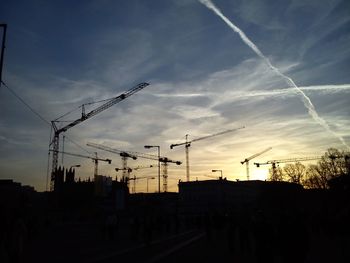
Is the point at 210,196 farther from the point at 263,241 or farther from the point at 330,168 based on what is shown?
the point at 263,241

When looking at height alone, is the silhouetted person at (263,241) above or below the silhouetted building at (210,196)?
below

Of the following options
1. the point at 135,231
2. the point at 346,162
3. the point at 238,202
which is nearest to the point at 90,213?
the point at 238,202

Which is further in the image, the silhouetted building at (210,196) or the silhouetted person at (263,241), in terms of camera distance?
the silhouetted building at (210,196)

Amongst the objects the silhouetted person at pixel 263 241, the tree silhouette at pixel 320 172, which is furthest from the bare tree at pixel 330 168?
the silhouetted person at pixel 263 241

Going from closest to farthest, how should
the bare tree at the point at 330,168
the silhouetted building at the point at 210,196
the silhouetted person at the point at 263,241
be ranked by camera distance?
the silhouetted person at the point at 263,241 < the bare tree at the point at 330,168 < the silhouetted building at the point at 210,196

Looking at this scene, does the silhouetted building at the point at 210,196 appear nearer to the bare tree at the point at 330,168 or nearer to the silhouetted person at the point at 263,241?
the bare tree at the point at 330,168

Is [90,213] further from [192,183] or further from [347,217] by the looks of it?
[347,217]

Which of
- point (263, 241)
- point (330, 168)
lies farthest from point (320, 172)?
point (263, 241)

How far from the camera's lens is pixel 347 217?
82.5ft

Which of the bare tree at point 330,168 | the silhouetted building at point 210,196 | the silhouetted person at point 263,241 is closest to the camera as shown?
the silhouetted person at point 263,241

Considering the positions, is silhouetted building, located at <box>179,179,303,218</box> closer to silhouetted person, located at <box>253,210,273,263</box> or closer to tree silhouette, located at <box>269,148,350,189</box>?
tree silhouette, located at <box>269,148,350,189</box>

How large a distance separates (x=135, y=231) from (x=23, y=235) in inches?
840

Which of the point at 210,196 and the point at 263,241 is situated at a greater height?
the point at 210,196

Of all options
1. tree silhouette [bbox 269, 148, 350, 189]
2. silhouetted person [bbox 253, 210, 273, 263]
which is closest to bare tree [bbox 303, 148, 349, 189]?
tree silhouette [bbox 269, 148, 350, 189]
